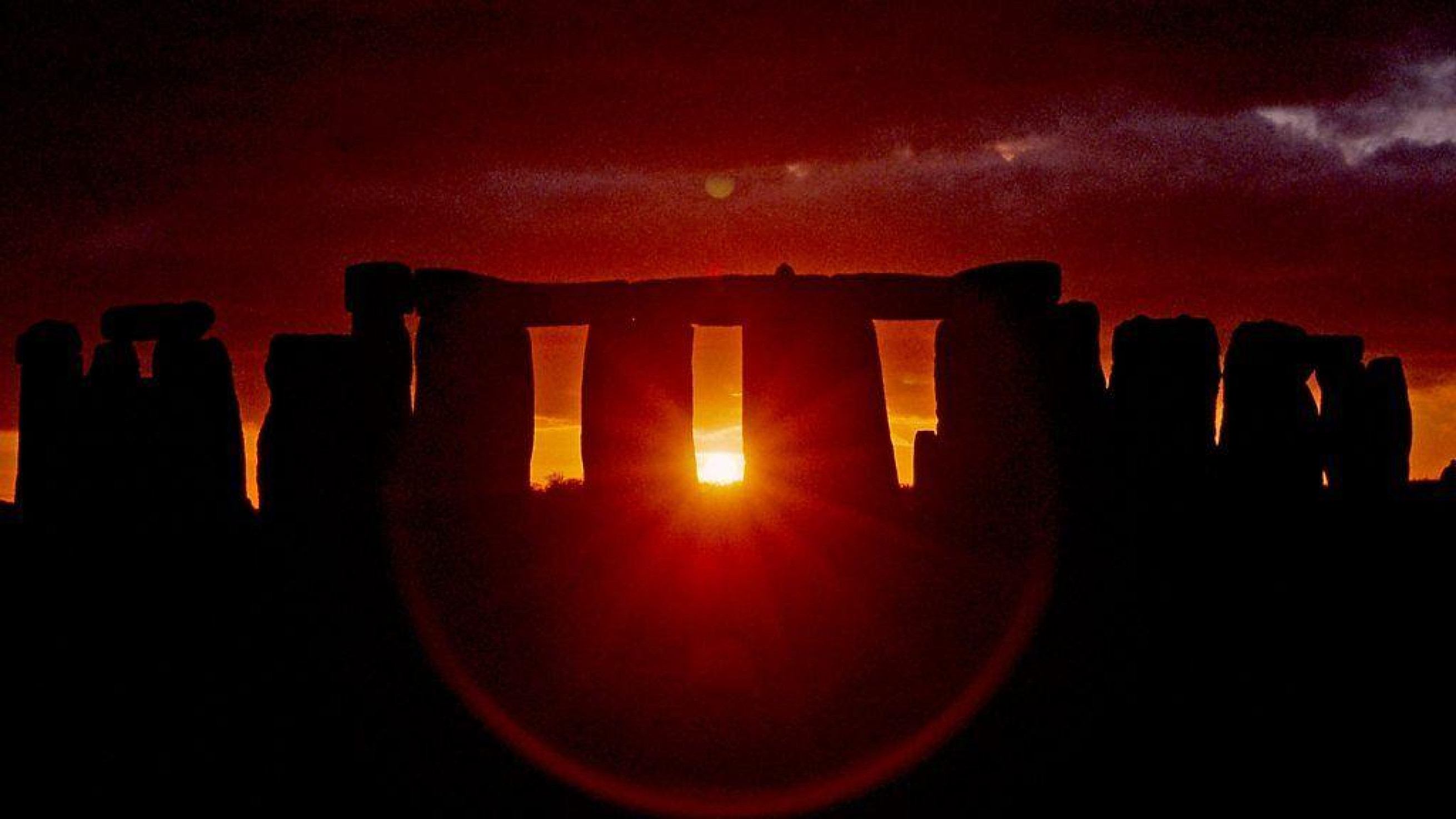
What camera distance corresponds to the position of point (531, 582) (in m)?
13.5

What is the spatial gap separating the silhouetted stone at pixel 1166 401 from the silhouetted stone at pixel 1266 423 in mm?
718

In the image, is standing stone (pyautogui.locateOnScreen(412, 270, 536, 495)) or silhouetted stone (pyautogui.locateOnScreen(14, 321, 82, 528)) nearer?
standing stone (pyautogui.locateOnScreen(412, 270, 536, 495))

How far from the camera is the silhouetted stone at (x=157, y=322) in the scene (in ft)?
56.0

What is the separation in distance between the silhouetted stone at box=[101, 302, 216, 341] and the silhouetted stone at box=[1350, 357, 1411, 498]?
49.8ft

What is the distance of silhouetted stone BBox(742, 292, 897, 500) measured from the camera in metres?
16.6

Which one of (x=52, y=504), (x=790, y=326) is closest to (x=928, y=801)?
(x=790, y=326)

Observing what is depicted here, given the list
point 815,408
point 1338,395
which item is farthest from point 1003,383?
point 1338,395

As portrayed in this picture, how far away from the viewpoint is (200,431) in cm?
1664

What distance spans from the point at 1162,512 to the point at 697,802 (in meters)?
9.99

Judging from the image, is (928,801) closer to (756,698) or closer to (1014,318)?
(756,698)

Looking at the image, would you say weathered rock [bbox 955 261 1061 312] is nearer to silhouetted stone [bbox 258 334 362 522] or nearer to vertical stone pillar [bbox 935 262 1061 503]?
vertical stone pillar [bbox 935 262 1061 503]

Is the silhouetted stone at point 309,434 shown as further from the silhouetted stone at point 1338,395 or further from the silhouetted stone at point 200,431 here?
the silhouetted stone at point 1338,395

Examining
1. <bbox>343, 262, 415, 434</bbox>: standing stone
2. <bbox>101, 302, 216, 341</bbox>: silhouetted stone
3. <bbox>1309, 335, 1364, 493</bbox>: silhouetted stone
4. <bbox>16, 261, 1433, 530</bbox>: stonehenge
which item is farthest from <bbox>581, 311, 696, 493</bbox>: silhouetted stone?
<bbox>1309, 335, 1364, 493</bbox>: silhouetted stone

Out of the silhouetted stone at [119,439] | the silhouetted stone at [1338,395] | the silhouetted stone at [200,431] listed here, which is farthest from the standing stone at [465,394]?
the silhouetted stone at [1338,395]
